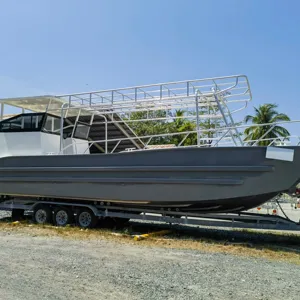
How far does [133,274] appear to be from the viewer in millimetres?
5418

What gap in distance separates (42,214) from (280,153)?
6325 millimetres

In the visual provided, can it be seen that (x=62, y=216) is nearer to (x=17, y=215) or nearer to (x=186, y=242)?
(x=17, y=215)

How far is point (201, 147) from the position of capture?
8453mm

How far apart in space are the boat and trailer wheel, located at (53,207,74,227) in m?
0.32

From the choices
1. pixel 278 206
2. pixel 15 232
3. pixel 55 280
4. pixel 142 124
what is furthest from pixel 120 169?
pixel 142 124

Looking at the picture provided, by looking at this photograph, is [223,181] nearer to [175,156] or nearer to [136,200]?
[175,156]

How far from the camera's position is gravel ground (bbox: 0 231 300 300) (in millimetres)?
4571

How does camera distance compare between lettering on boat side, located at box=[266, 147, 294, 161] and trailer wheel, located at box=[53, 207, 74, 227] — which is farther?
trailer wheel, located at box=[53, 207, 74, 227]

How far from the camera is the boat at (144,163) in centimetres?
807

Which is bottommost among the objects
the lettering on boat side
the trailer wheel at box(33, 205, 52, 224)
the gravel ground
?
the gravel ground

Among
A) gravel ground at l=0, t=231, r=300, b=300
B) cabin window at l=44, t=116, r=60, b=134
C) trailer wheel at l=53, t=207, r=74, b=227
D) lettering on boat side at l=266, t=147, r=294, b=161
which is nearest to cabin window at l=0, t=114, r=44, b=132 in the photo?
cabin window at l=44, t=116, r=60, b=134

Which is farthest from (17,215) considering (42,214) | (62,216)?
(62,216)

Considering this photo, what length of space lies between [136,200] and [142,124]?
69.9ft

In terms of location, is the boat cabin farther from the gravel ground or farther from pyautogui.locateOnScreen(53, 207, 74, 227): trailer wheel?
the gravel ground
